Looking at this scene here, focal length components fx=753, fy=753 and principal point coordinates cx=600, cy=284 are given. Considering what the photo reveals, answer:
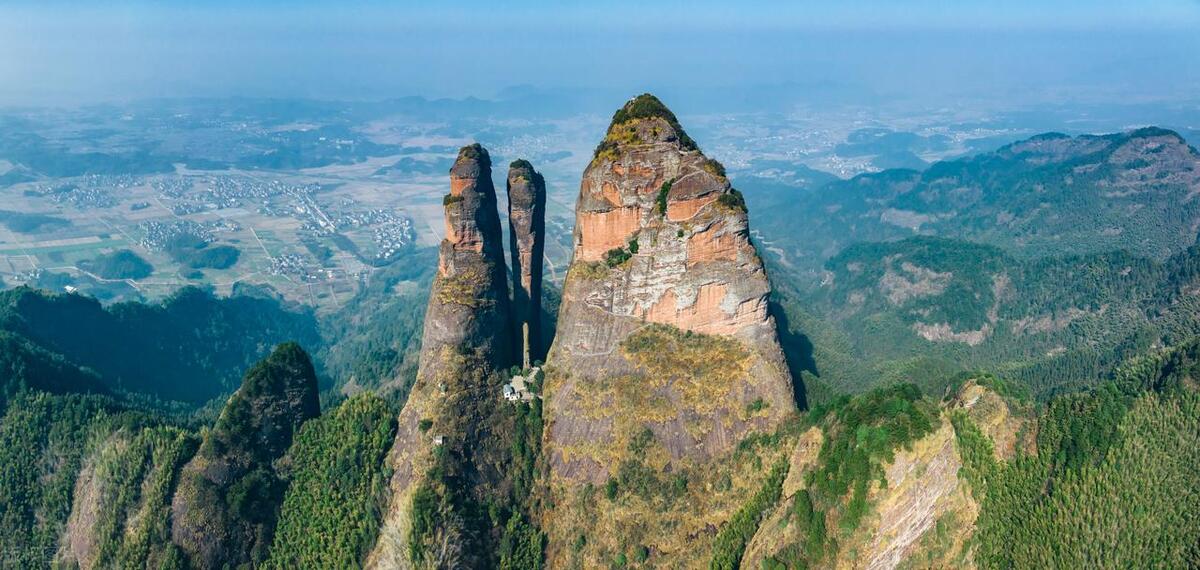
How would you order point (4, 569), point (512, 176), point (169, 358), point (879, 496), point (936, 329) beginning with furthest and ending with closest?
1. point (936, 329)
2. point (169, 358)
3. point (512, 176)
4. point (4, 569)
5. point (879, 496)

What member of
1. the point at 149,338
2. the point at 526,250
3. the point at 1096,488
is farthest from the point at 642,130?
the point at 149,338

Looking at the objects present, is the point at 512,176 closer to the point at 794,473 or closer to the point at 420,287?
the point at 794,473

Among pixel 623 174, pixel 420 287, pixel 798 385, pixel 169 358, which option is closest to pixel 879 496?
pixel 798 385

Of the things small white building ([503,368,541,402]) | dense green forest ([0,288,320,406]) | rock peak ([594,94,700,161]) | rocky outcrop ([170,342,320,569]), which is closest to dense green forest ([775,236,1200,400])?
rock peak ([594,94,700,161])

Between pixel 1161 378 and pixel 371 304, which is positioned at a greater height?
pixel 1161 378

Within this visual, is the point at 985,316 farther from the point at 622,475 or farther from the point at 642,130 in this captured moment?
the point at 622,475

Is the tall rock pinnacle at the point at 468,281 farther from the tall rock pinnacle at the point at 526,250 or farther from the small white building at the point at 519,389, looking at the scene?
the tall rock pinnacle at the point at 526,250

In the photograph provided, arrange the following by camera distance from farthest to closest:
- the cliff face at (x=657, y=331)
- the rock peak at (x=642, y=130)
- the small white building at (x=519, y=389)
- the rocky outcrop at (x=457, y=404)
→ the small white building at (x=519, y=389) < the rock peak at (x=642, y=130) < the cliff face at (x=657, y=331) < the rocky outcrop at (x=457, y=404)

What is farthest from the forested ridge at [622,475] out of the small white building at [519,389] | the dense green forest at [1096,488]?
the small white building at [519,389]
